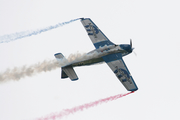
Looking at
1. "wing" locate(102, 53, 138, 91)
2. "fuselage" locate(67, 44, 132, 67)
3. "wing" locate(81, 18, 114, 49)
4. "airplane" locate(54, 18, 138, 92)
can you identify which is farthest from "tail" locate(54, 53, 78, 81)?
"wing" locate(81, 18, 114, 49)

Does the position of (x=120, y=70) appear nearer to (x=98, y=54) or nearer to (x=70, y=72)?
(x=98, y=54)

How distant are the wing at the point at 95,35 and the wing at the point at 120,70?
236 centimetres

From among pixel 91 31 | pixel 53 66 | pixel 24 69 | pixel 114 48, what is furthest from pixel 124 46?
pixel 24 69

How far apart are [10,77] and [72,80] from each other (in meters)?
7.26

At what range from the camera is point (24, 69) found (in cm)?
5062

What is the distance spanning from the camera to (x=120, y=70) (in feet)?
163

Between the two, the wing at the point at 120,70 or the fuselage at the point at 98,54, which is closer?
the wing at the point at 120,70

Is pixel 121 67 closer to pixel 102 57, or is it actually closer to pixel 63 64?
pixel 102 57

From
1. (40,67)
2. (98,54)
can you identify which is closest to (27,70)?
(40,67)

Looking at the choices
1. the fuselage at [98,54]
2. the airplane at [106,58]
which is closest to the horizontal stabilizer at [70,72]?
the airplane at [106,58]

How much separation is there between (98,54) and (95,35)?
10.6 ft

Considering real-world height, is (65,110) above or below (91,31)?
below

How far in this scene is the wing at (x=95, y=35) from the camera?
52.7 m

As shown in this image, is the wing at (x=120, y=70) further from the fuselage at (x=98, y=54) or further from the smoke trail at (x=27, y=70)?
the smoke trail at (x=27, y=70)
